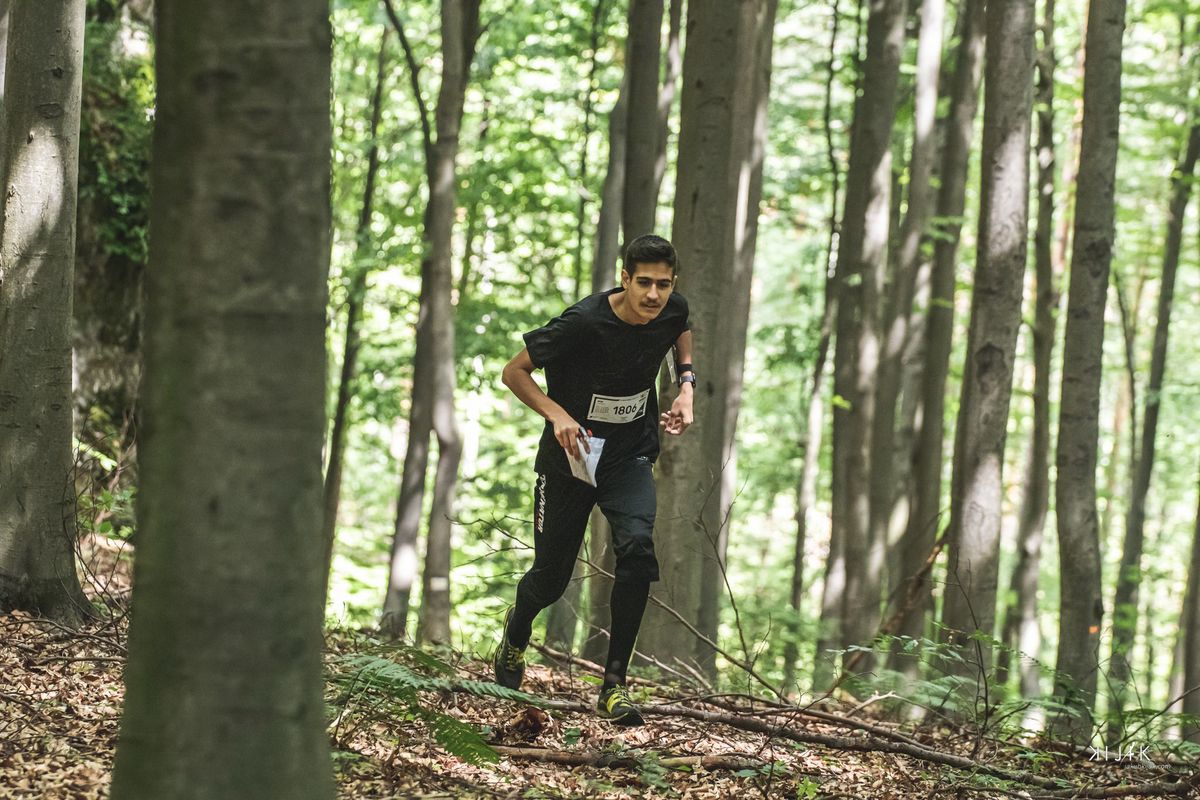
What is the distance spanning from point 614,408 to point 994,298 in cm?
357

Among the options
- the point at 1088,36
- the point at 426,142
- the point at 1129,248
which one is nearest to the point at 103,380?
the point at 426,142

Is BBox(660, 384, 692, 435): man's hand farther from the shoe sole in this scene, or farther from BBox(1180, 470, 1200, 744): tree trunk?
BBox(1180, 470, 1200, 744): tree trunk

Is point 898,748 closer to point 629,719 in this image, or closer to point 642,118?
point 629,719

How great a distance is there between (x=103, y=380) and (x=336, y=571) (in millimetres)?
8017

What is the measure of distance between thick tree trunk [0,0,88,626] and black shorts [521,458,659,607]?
256 centimetres

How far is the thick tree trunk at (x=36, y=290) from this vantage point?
5918mm

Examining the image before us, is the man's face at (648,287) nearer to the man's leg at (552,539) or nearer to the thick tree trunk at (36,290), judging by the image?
the man's leg at (552,539)

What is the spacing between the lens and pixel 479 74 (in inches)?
704

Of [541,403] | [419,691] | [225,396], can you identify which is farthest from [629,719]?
[225,396]

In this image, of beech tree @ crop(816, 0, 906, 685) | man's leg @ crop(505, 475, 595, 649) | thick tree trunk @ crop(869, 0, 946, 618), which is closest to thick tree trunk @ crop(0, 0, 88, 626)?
man's leg @ crop(505, 475, 595, 649)

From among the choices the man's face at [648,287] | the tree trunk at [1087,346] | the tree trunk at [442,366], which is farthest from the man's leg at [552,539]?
the tree trunk at [442,366]

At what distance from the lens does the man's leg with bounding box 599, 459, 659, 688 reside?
512 cm

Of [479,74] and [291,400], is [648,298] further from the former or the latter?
[479,74]

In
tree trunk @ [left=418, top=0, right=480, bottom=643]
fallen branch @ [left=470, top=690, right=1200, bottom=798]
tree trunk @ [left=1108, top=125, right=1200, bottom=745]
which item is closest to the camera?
fallen branch @ [left=470, top=690, right=1200, bottom=798]
